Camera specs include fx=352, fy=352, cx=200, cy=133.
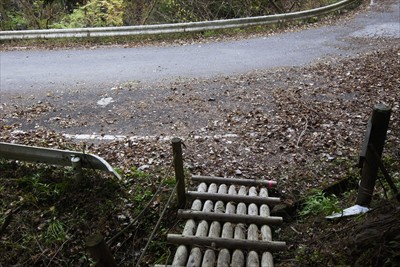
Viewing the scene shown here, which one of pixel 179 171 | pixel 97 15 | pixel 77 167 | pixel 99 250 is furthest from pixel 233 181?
pixel 97 15

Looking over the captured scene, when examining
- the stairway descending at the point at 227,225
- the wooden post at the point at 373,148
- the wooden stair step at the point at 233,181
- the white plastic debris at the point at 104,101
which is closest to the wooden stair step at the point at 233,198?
the stairway descending at the point at 227,225

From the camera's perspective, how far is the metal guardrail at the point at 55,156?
537cm

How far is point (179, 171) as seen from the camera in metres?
4.84

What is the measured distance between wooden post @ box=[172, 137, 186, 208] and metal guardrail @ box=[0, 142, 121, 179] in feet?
3.37

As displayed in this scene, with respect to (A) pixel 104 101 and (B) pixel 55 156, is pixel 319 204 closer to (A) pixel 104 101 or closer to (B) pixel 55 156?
(B) pixel 55 156

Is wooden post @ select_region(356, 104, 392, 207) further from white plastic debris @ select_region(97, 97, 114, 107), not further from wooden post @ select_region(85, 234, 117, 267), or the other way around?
white plastic debris @ select_region(97, 97, 114, 107)

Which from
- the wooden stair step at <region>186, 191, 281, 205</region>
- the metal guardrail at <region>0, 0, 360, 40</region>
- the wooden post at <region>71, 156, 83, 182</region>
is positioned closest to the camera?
the wooden stair step at <region>186, 191, 281, 205</region>

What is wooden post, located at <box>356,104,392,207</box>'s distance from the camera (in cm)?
391

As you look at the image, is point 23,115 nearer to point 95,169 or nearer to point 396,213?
point 95,169

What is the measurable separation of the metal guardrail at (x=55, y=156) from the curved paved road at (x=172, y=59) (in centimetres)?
350

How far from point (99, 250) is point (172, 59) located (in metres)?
8.36

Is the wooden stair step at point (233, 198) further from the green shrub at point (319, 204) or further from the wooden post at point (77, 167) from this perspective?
the wooden post at point (77, 167)

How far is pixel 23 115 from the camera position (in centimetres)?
771

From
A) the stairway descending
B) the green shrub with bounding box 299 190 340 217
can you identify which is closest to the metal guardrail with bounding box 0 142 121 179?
the stairway descending
